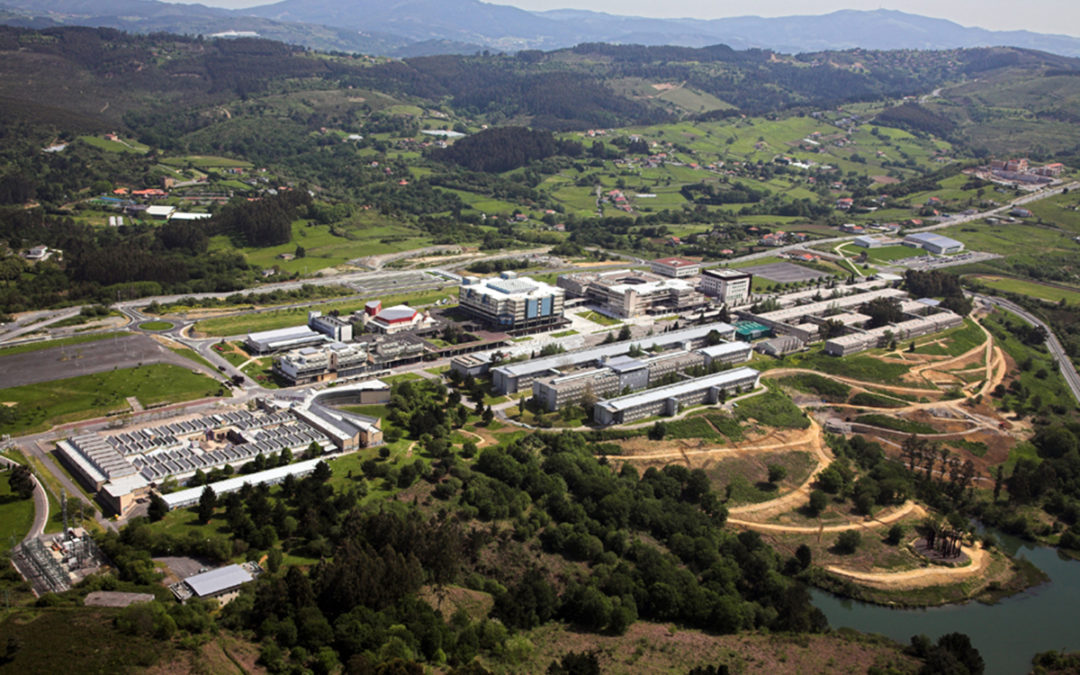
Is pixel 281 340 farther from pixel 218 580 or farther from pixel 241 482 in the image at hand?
pixel 218 580

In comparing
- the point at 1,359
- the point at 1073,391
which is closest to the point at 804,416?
the point at 1073,391

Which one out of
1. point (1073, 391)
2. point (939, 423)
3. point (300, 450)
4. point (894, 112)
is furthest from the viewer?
point (894, 112)

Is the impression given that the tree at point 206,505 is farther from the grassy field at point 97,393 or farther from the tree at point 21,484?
the grassy field at point 97,393

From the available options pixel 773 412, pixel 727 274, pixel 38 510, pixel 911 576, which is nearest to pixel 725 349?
pixel 773 412

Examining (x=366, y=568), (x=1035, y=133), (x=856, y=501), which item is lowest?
(x=856, y=501)

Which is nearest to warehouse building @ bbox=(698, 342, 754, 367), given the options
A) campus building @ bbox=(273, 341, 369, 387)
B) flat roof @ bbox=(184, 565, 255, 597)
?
campus building @ bbox=(273, 341, 369, 387)

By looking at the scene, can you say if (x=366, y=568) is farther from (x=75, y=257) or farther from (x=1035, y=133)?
(x=1035, y=133)

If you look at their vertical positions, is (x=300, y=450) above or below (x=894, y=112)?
below
